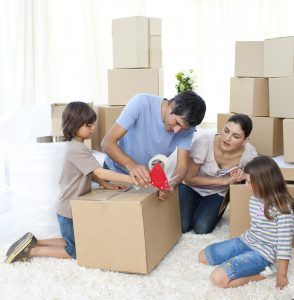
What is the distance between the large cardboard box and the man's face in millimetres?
819

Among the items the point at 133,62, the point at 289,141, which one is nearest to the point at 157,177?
the point at 289,141

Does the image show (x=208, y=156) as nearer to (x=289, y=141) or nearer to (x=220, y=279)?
(x=289, y=141)

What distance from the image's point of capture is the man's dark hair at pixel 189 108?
70.9 inches

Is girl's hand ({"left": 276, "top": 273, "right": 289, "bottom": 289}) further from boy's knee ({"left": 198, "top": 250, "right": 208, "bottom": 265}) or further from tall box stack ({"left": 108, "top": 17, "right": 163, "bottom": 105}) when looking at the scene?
tall box stack ({"left": 108, "top": 17, "right": 163, "bottom": 105})

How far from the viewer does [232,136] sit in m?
2.07

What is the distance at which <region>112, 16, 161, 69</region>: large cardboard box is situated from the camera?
2.70 meters

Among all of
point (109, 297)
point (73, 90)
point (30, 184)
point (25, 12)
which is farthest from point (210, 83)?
point (109, 297)

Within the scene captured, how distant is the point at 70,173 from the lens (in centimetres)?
191

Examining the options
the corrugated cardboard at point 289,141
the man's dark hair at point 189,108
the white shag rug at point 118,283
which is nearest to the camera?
the white shag rug at point 118,283

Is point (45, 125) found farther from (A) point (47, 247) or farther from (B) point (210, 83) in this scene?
(B) point (210, 83)

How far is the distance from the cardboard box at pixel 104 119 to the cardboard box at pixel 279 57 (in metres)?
0.91

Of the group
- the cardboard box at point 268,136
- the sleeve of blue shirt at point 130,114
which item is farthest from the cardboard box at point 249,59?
the sleeve of blue shirt at point 130,114

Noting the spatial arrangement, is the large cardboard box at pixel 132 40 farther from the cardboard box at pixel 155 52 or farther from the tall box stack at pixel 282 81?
the tall box stack at pixel 282 81

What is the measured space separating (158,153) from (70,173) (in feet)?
1.49
